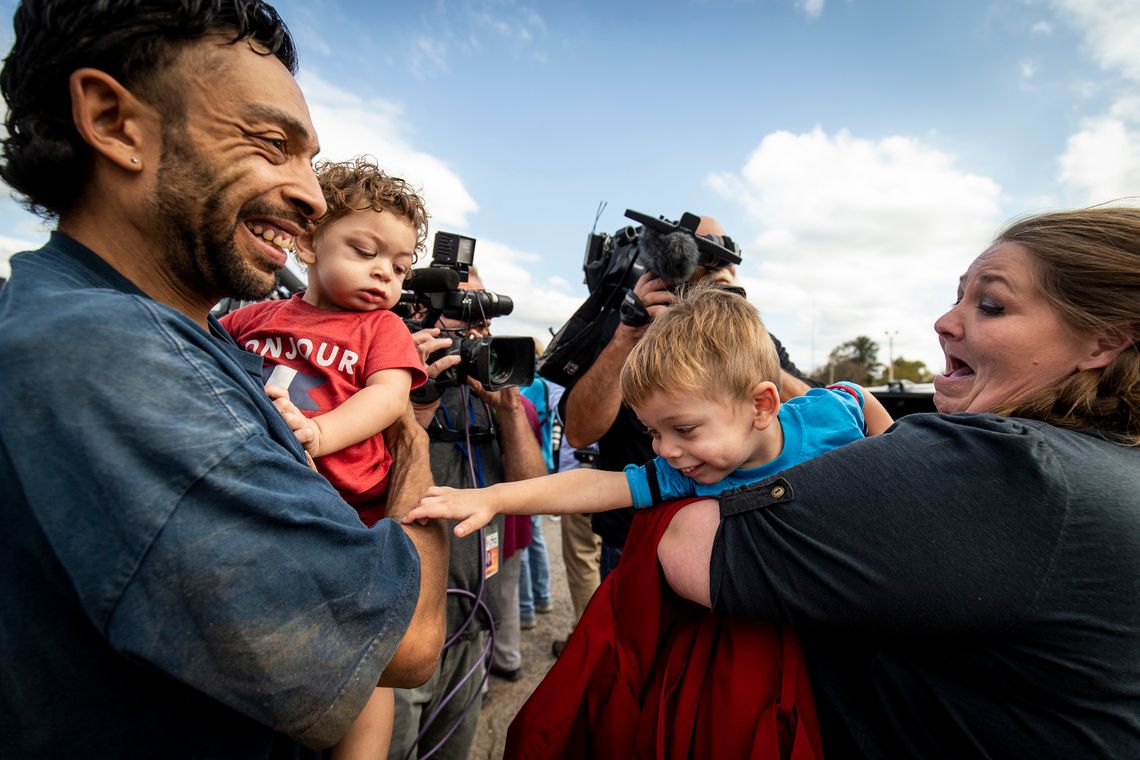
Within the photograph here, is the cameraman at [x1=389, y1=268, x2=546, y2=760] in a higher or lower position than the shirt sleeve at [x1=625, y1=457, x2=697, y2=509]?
lower

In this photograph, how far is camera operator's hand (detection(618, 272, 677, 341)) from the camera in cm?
235

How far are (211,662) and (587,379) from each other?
2.01 m

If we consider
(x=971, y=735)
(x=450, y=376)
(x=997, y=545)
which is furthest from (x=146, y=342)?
(x=971, y=735)

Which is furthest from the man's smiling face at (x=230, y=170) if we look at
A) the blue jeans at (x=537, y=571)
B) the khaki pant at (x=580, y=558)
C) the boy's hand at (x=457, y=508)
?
the blue jeans at (x=537, y=571)

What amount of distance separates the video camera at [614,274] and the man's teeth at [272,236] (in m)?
1.51

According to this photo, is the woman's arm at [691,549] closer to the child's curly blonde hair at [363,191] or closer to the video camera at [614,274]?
the video camera at [614,274]

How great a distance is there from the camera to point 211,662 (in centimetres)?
76

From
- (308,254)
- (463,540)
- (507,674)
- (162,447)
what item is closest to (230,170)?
(162,447)

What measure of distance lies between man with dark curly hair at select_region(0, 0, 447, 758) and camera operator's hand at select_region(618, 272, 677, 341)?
5.02 ft

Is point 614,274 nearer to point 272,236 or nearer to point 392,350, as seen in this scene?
point 392,350

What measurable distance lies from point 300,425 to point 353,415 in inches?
7.1

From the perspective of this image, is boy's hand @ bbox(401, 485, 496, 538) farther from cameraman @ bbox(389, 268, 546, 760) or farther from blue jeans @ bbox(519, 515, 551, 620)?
blue jeans @ bbox(519, 515, 551, 620)

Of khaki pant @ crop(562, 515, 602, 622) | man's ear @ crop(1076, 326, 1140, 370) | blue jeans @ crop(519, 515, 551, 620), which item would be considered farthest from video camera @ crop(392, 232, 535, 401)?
blue jeans @ crop(519, 515, 551, 620)

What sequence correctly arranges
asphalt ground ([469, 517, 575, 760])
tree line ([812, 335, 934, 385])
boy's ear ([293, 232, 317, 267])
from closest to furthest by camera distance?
boy's ear ([293, 232, 317, 267]) < asphalt ground ([469, 517, 575, 760]) < tree line ([812, 335, 934, 385])
